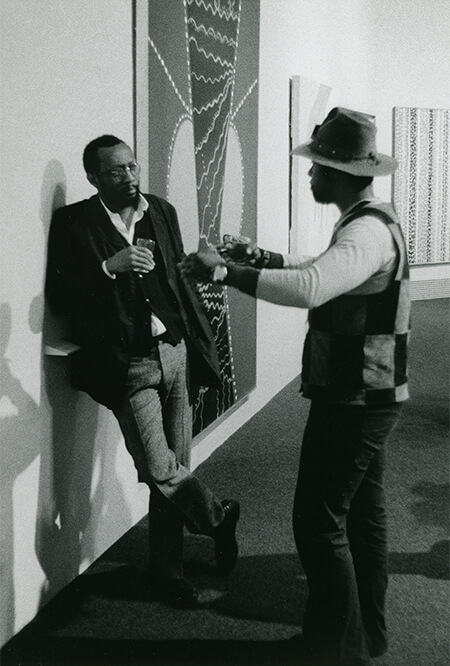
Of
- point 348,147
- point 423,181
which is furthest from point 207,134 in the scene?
point 423,181

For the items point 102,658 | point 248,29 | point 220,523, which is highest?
point 248,29

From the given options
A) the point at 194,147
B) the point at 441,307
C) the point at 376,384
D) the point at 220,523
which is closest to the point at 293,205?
the point at 194,147

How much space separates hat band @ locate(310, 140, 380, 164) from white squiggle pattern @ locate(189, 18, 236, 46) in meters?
1.70

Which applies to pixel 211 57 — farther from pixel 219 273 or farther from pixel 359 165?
pixel 219 273

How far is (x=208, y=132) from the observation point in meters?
3.81

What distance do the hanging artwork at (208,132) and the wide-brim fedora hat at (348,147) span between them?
3.52ft

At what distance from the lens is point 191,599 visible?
Answer: 8.49 ft

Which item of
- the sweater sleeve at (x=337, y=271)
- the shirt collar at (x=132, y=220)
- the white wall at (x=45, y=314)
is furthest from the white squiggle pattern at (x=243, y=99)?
the sweater sleeve at (x=337, y=271)

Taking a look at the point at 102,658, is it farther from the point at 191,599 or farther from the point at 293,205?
the point at 293,205

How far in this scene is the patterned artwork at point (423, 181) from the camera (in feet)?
31.7

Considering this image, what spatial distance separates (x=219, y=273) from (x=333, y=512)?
0.70 meters

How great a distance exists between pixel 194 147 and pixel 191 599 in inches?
80.8

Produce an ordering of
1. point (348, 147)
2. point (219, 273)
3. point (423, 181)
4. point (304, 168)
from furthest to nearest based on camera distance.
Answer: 1. point (423, 181)
2. point (304, 168)
3. point (348, 147)
4. point (219, 273)

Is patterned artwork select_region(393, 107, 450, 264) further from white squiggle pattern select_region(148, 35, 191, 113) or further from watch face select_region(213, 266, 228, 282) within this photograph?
watch face select_region(213, 266, 228, 282)
